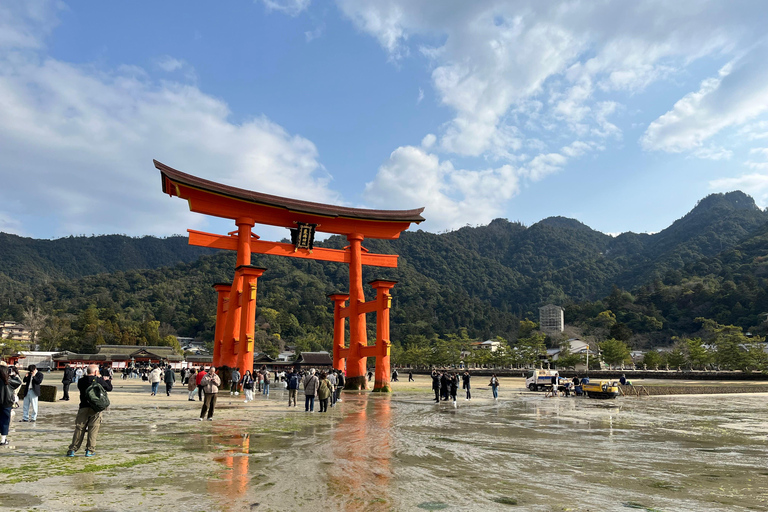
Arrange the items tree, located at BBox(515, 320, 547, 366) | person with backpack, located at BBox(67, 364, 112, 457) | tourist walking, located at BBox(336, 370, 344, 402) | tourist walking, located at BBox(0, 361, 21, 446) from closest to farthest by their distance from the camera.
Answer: person with backpack, located at BBox(67, 364, 112, 457) → tourist walking, located at BBox(0, 361, 21, 446) → tourist walking, located at BBox(336, 370, 344, 402) → tree, located at BBox(515, 320, 547, 366)

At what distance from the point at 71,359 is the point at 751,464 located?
8323cm

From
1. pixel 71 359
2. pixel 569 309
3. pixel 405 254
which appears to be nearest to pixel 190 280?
pixel 71 359

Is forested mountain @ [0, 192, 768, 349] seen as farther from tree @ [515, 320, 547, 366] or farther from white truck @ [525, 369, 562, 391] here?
white truck @ [525, 369, 562, 391]

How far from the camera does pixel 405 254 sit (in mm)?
199500

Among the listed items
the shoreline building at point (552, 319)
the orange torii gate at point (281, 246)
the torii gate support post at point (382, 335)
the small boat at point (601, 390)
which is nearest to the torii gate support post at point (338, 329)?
the orange torii gate at point (281, 246)

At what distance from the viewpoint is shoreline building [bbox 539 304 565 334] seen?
124 meters

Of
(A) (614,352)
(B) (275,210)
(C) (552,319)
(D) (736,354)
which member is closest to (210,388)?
(B) (275,210)

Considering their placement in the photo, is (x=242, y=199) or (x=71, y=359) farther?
(x=71, y=359)

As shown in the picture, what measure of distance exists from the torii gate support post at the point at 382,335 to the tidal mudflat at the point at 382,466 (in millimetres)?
12518

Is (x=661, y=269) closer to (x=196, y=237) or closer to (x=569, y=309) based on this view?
(x=569, y=309)

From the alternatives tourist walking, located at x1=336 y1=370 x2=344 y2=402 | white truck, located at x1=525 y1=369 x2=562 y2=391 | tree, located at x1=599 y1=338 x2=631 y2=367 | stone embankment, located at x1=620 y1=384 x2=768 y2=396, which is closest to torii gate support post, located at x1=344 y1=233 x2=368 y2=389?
tourist walking, located at x1=336 y1=370 x2=344 y2=402

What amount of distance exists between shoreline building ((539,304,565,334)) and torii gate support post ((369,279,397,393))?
339 feet

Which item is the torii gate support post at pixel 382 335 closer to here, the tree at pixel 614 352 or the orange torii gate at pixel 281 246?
the orange torii gate at pixel 281 246

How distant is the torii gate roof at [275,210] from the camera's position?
25.5 metres
